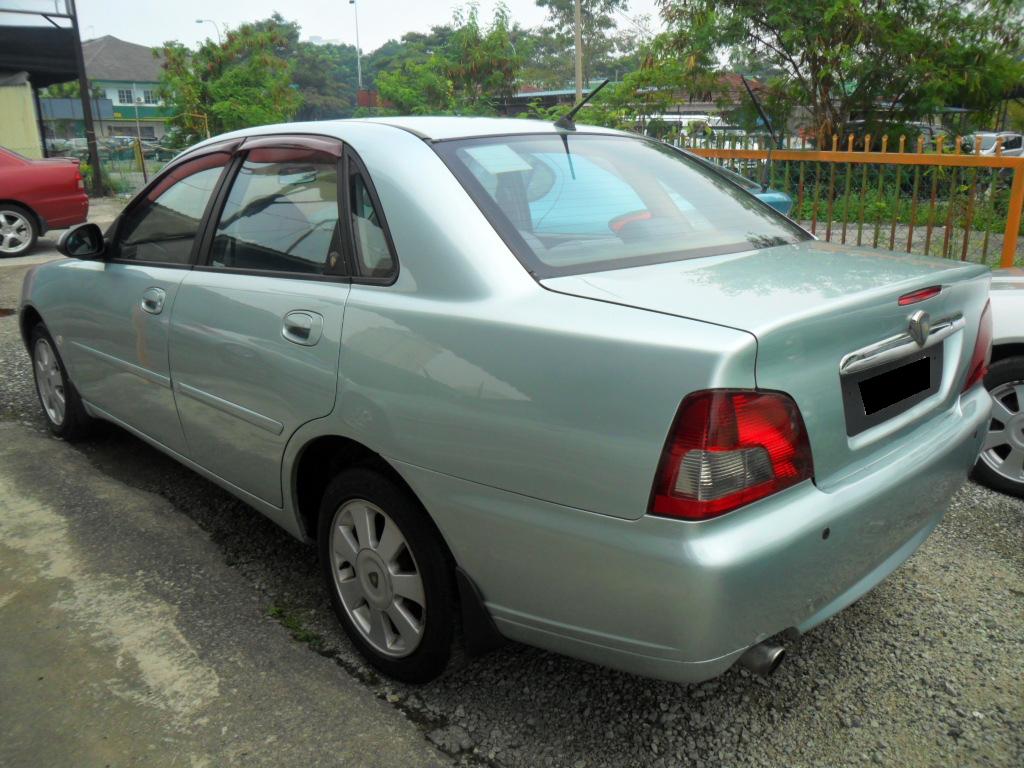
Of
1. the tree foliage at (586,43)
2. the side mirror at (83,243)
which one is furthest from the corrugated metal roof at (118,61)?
the side mirror at (83,243)

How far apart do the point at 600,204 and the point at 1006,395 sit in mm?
2166

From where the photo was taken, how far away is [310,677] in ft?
8.60

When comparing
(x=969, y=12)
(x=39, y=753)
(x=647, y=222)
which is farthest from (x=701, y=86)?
(x=39, y=753)

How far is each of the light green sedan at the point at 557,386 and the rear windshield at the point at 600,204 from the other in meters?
0.01

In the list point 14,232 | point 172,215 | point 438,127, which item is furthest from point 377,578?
point 14,232

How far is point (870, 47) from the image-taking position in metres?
15.2

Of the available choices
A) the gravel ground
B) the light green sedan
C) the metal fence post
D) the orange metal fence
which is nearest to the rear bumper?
the light green sedan

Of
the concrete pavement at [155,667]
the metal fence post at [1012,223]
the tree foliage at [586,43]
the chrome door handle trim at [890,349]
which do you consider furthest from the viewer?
the tree foliage at [586,43]

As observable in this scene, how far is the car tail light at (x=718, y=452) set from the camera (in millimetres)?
1795

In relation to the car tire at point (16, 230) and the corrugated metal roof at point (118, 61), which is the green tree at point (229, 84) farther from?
the corrugated metal roof at point (118, 61)

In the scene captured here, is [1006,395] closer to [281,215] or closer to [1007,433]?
[1007,433]

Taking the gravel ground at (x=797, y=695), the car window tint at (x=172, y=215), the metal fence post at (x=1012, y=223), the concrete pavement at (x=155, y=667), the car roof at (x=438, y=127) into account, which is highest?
the car roof at (x=438, y=127)

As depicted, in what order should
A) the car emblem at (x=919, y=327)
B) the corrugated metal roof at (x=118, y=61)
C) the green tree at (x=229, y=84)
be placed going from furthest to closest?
the corrugated metal roof at (x=118, y=61)
the green tree at (x=229, y=84)
the car emblem at (x=919, y=327)

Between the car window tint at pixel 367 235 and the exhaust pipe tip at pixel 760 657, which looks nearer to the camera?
the exhaust pipe tip at pixel 760 657
